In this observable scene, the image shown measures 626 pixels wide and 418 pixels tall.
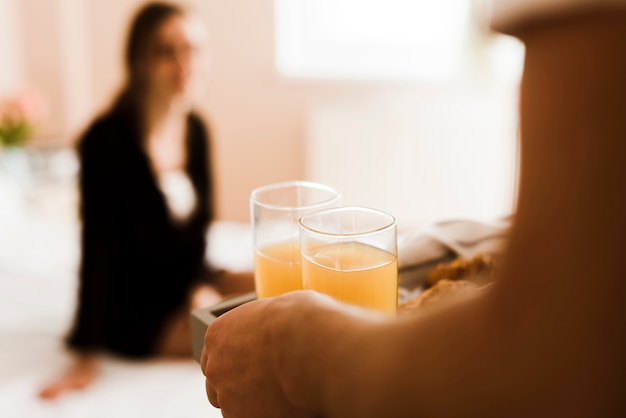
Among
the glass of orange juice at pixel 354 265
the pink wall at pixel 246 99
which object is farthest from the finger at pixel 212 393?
the pink wall at pixel 246 99

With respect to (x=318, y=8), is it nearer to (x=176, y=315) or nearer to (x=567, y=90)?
(x=176, y=315)

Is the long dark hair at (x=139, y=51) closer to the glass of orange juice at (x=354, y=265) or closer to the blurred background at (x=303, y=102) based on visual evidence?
the blurred background at (x=303, y=102)

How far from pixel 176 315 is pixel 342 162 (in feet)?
4.23

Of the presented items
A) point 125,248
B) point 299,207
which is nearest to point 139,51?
point 125,248

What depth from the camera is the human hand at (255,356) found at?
49cm

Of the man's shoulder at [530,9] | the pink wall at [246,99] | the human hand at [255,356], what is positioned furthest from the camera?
the pink wall at [246,99]

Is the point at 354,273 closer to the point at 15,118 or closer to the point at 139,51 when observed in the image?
the point at 139,51

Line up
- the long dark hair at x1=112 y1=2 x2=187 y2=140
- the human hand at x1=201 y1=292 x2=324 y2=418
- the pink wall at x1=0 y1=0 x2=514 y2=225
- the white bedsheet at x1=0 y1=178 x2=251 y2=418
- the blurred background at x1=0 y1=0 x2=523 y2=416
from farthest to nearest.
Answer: the pink wall at x1=0 y1=0 x2=514 y2=225, the blurred background at x1=0 y1=0 x2=523 y2=416, the long dark hair at x1=112 y1=2 x2=187 y2=140, the white bedsheet at x1=0 y1=178 x2=251 y2=418, the human hand at x1=201 y1=292 x2=324 y2=418

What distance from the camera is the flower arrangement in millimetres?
3064

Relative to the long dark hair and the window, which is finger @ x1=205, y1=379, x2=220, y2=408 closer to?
the long dark hair

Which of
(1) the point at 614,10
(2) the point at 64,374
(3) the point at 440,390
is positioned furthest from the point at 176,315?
(1) the point at 614,10

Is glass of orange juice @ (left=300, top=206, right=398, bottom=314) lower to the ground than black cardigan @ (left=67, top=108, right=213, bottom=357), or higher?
higher

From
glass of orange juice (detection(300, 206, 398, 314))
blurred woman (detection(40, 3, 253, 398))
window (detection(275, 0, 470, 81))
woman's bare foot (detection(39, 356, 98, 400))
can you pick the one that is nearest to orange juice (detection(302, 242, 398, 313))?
glass of orange juice (detection(300, 206, 398, 314))

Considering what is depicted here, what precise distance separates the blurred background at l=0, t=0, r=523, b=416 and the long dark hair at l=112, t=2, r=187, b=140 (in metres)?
0.59
